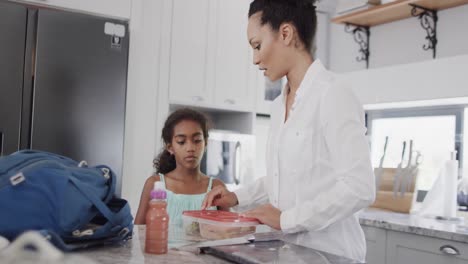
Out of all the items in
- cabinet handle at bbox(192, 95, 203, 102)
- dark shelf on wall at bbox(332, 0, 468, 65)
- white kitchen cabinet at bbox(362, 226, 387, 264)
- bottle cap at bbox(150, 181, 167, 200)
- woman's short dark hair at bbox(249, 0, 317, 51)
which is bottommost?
white kitchen cabinet at bbox(362, 226, 387, 264)

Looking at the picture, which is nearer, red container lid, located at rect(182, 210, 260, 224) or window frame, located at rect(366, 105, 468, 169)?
red container lid, located at rect(182, 210, 260, 224)

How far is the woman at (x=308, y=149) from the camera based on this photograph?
1.17 meters

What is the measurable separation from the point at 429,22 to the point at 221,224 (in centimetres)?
247

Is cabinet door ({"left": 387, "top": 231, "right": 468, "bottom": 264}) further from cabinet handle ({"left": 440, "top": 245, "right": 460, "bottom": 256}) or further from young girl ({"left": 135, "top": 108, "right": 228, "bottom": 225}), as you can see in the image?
young girl ({"left": 135, "top": 108, "right": 228, "bottom": 225})

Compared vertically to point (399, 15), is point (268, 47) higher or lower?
lower

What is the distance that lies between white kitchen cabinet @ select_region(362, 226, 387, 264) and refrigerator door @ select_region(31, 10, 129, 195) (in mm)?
1366

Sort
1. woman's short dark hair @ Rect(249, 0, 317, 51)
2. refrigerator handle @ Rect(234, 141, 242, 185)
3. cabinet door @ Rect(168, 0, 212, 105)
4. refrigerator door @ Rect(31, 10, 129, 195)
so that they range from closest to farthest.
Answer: woman's short dark hair @ Rect(249, 0, 317, 51)
refrigerator door @ Rect(31, 10, 129, 195)
cabinet door @ Rect(168, 0, 212, 105)
refrigerator handle @ Rect(234, 141, 242, 185)

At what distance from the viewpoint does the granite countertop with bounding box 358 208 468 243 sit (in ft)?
7.04

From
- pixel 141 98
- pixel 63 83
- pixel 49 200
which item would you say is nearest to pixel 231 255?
pixel 49 200

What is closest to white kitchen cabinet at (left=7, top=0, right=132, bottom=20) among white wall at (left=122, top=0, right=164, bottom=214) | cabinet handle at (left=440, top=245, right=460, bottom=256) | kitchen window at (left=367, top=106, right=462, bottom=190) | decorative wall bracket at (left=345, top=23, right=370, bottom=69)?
white wall at (left=122, top=0, right=164, bottom=214)

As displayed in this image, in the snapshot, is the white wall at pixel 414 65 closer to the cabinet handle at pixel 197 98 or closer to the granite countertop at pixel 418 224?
the granite countertop at pixel 418 224

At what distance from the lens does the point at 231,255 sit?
3.19 ft

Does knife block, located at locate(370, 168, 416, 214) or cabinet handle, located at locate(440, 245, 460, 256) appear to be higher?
knife block, located at locate(370, 168, 416, 214)

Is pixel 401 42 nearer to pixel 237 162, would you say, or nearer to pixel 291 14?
pixel 237 162
